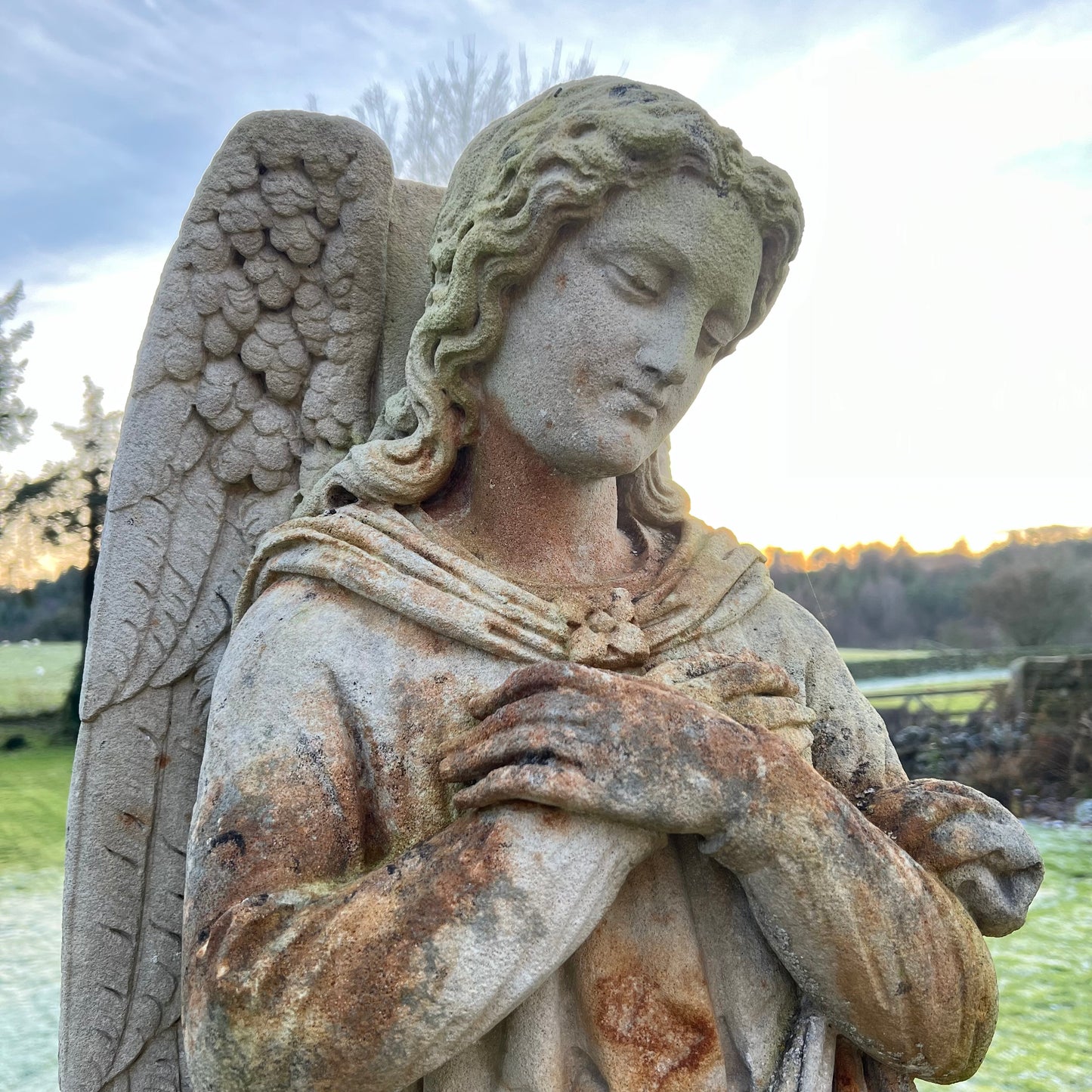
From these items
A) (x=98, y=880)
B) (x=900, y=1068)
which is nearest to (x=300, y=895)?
(x=98, y=880)

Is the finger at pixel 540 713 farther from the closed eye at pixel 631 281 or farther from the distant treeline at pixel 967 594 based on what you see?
the distant treeline at pixel 967 594

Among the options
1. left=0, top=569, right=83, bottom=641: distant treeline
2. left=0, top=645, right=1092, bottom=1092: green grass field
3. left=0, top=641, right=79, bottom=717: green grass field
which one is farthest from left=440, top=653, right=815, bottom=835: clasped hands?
left=0, top=641, right=79, bottom=717: green grass field

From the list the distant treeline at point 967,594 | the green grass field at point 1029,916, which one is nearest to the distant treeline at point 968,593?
the distant treeline at point 967,594

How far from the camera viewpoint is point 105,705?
2283 millimetres

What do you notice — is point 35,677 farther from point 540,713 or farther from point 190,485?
point 540,713

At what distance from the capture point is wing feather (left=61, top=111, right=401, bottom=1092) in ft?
7.43

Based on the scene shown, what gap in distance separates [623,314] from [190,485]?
3.72 feet

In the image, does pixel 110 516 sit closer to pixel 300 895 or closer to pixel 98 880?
pixel 98 880

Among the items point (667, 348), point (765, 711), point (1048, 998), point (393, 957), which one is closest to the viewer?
point (393, 957)

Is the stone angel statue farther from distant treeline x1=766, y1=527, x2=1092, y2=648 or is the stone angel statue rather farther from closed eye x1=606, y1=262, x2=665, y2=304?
distant treeline x1=766, y1=527, x2=1092, y2=648

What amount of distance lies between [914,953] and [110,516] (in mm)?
1915

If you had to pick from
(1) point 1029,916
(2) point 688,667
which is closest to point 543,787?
(2) point 688,667

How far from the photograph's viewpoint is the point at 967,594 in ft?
63.3

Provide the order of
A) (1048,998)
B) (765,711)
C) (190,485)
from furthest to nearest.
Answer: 1. (1048,998)
2. (190,485)
3. (765,711)
